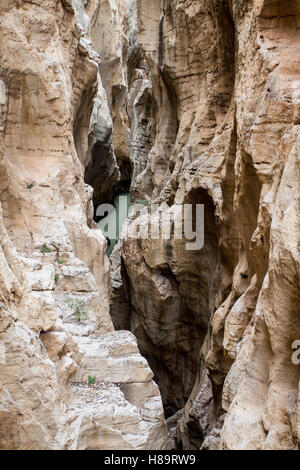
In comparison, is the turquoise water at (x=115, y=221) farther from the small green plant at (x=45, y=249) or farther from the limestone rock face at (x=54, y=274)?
the small green plant at (x=45, y=249)

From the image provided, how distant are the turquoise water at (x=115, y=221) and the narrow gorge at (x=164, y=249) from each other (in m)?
3.50

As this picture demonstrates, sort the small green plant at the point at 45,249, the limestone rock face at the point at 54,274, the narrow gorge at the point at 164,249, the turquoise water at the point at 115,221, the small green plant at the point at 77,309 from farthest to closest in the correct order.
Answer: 1. the turquoise water at the point at 115,221
2. the small green plant at the point at 45,249
3. the small green plant at the point at 77,309
4. the limestone rock face at the point at 54,274
5. the narrow gorge at the point at 164,249

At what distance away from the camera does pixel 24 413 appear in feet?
18.4

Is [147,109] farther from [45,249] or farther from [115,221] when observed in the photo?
→ [45,249]

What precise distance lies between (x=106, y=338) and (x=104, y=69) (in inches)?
726

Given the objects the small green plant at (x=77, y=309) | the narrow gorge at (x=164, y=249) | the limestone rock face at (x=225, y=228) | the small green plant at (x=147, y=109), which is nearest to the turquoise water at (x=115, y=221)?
the narrow gorge at (x=164, y=249)

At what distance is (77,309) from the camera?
9.69 m

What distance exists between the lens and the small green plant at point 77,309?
9641 millimetres

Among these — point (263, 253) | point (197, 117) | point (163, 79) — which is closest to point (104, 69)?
point (163, 79)

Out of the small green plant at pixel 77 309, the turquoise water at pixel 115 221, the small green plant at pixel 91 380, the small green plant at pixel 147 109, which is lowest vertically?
the small green plant at pixel 91 380

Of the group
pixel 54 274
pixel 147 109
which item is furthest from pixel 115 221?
pixel 54 274

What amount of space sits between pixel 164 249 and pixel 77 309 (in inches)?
175

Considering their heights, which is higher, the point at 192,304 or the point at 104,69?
the point at 104,69

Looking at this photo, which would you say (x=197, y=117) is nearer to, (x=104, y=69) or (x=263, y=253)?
(x=263, y=253)
